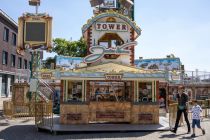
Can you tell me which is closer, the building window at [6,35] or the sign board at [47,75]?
the sign board at [47,75]

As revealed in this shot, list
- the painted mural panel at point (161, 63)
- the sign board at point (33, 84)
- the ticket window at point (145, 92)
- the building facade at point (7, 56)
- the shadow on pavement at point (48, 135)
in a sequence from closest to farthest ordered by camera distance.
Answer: the shadow on pavement at point (48, 135)
the ticket window at point (145, 92)
the sign board at point (33, 84)
the painted mural panel at point (161, 63)
the building facade at point (7, 56)

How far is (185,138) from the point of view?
1418 centimetres

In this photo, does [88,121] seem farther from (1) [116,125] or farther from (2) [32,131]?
(2) [32,131]

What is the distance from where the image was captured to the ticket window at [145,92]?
18328mm

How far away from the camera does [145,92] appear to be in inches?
725

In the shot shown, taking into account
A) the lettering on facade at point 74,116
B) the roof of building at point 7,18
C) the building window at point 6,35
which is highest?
the roof of building at point 7,18

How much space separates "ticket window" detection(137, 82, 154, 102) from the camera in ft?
60.1

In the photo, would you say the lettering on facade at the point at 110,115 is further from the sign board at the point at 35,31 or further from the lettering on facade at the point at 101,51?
the sign board at the point at 35,31

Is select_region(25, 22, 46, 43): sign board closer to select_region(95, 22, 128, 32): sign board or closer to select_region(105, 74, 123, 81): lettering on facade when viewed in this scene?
select_region(95, 22, 128, 32): sign board

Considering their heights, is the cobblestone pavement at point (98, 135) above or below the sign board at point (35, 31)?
below

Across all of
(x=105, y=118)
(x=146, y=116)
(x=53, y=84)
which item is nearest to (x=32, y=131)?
(x=105, y=118)

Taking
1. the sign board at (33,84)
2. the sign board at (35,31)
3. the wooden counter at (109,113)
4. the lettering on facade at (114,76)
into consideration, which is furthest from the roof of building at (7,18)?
the lettering on facade at (114,76)

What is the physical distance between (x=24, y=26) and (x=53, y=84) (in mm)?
12958

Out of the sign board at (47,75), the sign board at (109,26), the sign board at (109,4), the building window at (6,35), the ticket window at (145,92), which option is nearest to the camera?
the sign board at (47,75)
